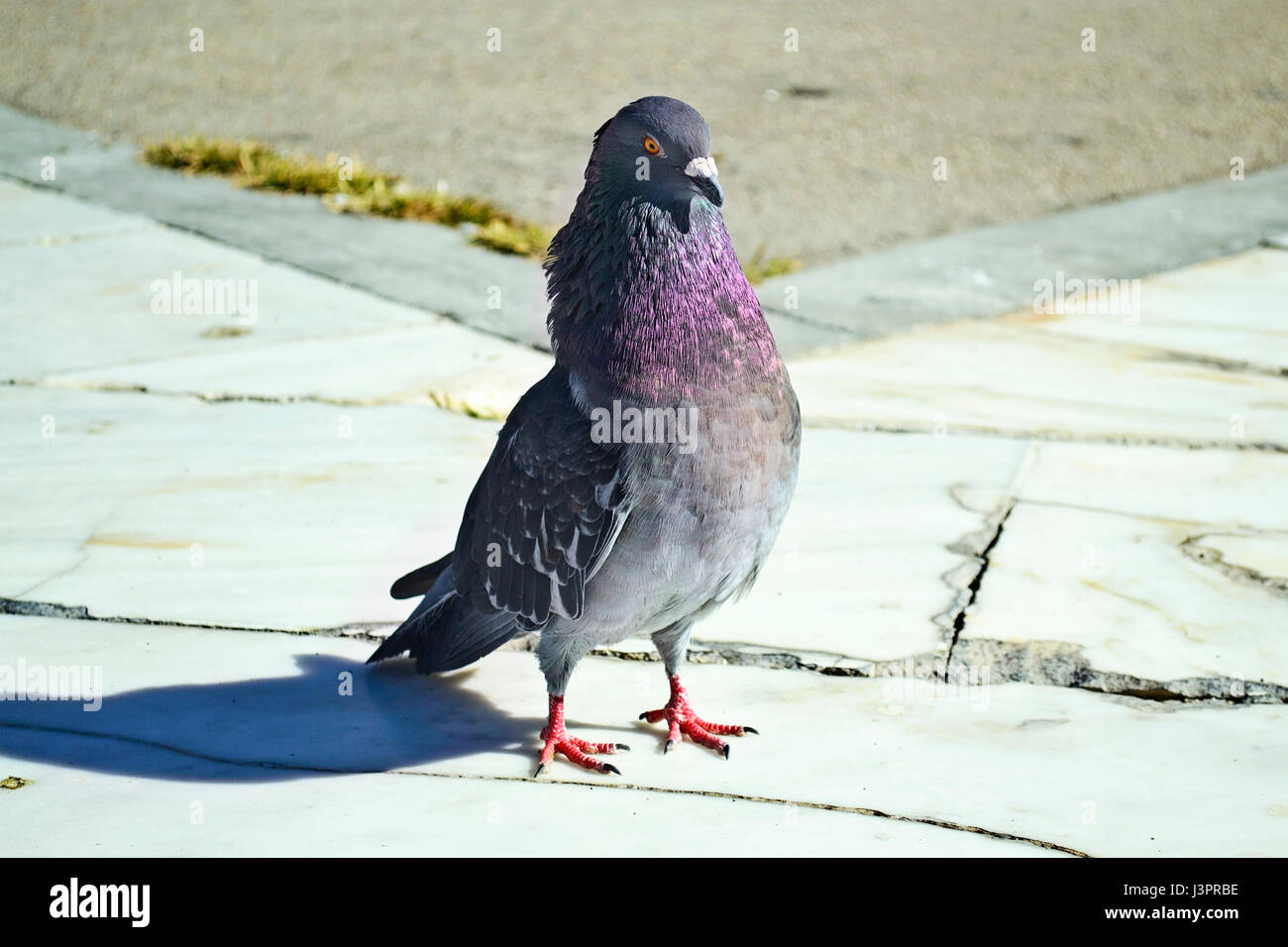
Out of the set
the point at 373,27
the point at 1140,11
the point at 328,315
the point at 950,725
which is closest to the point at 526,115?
the point at 373,27

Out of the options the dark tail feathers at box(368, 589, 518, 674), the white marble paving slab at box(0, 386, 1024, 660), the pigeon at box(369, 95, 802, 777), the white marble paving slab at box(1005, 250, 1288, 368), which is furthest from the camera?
the white marble paving slab at box(1005, 250, 1288, 368)

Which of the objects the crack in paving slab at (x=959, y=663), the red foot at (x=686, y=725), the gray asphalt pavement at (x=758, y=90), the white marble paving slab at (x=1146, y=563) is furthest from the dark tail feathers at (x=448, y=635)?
the gray asphalt pavement at (x=758, y=90)

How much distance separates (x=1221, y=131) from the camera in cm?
1005

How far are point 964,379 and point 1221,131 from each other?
5036 mm

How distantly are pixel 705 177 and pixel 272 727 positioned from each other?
1.76 meters

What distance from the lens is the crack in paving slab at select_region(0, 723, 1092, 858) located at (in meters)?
3.28

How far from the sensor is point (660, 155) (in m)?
3.18

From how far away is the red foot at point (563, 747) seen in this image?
3.59 metres

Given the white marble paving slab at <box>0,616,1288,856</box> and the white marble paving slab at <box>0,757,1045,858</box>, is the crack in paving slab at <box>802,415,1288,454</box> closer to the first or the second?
the white marble paving slab at <box>0,616,1288,856</box>

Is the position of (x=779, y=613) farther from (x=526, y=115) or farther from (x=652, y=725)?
(x=526, y=115)

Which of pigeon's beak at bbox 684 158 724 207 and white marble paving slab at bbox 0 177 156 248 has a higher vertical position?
white marble paving slab at bbox 0 177 156 248

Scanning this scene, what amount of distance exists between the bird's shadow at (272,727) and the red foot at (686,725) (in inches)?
14.0

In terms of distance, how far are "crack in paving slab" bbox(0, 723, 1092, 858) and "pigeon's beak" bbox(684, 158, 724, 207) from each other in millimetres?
1372

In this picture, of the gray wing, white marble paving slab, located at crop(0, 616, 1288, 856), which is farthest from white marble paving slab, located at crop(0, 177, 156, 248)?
the gray wing
